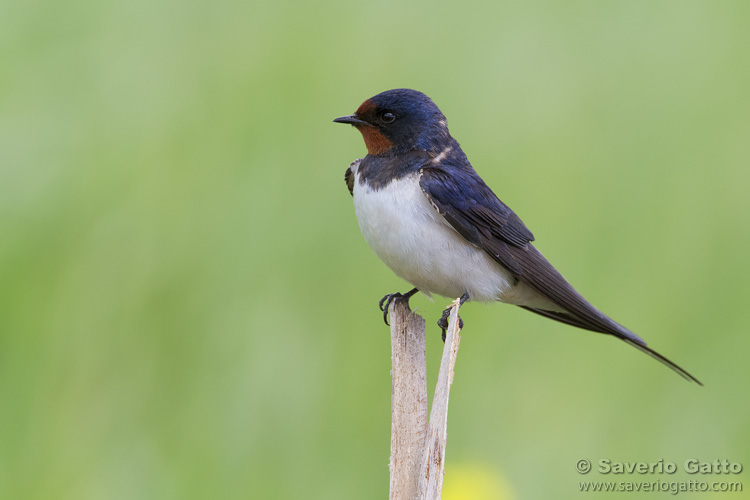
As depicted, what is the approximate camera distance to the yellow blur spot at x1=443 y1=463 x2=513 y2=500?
291 cm

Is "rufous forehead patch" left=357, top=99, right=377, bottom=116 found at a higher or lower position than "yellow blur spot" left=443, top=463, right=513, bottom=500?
higher

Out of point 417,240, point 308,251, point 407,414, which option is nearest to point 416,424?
point 407,414

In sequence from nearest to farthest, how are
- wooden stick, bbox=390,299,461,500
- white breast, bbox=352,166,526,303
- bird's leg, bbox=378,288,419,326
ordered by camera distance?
wooden stick, bbox=390,299,461,500 → white breast, bbox=352,166,526,303 → bird's leg, bbox=378,288,419,326

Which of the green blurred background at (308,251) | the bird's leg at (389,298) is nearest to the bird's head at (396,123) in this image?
the bird's leg at (389,298)

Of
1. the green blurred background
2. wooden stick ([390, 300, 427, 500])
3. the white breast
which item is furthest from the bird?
wooden stick ([390, 300, 427, 500])

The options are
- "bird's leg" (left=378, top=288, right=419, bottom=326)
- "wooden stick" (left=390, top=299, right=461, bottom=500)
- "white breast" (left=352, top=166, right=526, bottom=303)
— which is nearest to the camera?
"wooden stick" (left=390, top=299, right=461, bottom=500)

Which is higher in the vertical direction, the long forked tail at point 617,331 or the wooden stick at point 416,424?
the long forked tail at point 617,331

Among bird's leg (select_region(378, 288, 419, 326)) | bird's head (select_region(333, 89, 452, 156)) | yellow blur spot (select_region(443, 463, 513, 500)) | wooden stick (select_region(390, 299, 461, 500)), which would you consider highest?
bird's head (select_region(333, 89, 452, 156))

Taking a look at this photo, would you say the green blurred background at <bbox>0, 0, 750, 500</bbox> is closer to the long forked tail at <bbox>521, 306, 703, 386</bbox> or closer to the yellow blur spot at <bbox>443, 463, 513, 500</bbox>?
the yellow blur spot at <bbox>443, 463, 513, 500</bbox>

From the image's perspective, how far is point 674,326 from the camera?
3697 millimetres

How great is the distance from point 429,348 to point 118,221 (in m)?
1.13

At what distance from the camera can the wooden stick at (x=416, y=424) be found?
2037mm

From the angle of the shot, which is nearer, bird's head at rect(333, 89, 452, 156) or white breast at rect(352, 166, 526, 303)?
white breast at rect(352, 166, 526, 303)

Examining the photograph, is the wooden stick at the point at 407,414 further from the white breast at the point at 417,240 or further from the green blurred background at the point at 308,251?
the green blurred background at the point at 308,251
